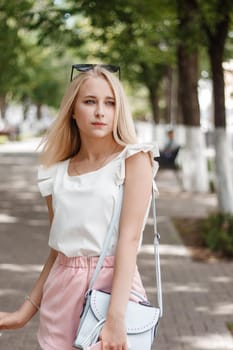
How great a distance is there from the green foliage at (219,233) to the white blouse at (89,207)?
23.3 feet

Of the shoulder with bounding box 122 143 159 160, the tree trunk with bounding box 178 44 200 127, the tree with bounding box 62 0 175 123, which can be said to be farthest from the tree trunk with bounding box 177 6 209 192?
the shoulder with bounding box 122 143 159 160

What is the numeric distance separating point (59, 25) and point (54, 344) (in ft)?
38.3

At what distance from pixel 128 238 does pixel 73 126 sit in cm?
54

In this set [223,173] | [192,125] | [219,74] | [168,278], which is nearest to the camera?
[168,278]

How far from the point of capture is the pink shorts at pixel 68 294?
8.85ft

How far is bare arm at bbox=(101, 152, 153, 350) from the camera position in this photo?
254 centimetres

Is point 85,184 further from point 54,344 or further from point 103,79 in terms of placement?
point 54,344

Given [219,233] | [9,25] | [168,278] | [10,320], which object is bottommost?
[168,278]

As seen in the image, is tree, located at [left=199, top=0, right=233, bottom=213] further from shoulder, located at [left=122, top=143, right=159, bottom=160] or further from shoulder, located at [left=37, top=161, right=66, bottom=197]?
shoulder, located at [left=122, top=143, right=159, bottom=160]

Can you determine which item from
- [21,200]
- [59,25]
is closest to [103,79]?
[59,25]

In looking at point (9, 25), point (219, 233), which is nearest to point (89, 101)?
point (219, 233)

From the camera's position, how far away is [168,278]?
824 centimetres

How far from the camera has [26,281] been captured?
7887 millimetres

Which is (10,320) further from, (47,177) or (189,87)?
(189,87)
